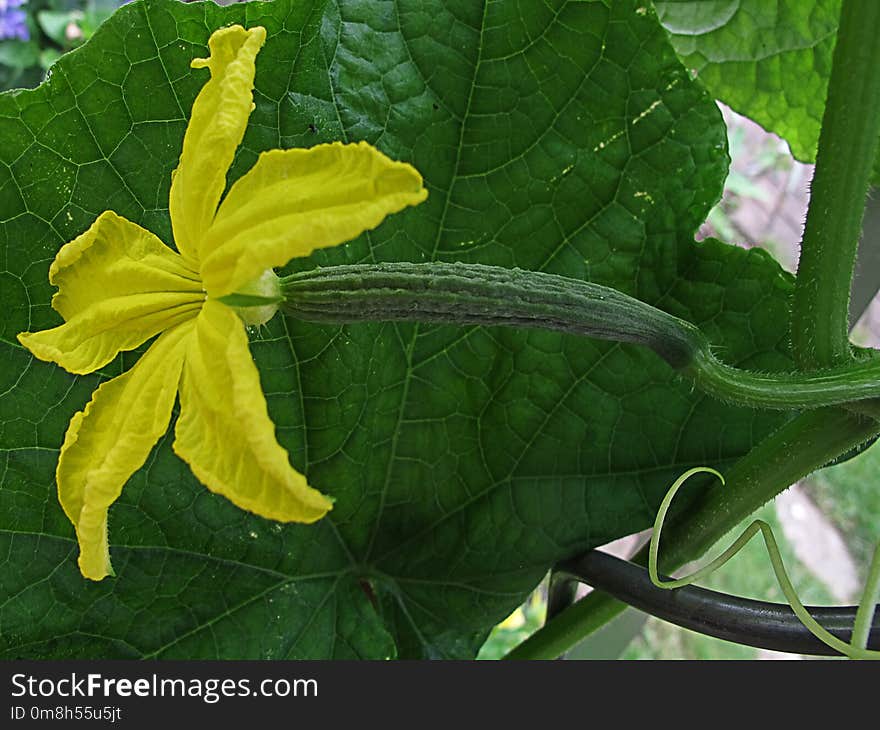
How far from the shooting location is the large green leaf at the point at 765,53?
2.35ft

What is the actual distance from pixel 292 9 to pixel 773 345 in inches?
15.1

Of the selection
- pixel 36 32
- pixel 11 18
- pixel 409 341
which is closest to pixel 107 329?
pixel 409 341

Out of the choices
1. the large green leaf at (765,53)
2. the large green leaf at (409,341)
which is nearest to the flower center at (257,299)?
the large green leaf at (409,341)

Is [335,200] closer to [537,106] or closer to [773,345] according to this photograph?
[537,106]

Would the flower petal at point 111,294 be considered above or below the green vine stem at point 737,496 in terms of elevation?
above

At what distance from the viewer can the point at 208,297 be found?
429mm

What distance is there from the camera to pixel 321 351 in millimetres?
630

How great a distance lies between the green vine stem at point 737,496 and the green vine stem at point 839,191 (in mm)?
41

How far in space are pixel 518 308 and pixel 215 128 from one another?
0.16 m

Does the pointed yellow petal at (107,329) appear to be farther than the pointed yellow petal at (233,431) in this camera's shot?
Yes

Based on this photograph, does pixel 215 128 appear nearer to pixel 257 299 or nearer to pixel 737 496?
pixel 257 299

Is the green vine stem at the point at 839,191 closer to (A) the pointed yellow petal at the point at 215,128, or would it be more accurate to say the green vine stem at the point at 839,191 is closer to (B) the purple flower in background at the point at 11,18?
(A) the pointed yellow petal at the point at 215,128

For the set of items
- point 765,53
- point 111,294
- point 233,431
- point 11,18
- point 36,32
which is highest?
point 36,32

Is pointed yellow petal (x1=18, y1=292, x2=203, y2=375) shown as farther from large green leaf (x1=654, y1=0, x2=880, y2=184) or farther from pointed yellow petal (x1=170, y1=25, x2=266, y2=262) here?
large green leaf (x1=654, y1=0, x2=880, y2=184)
